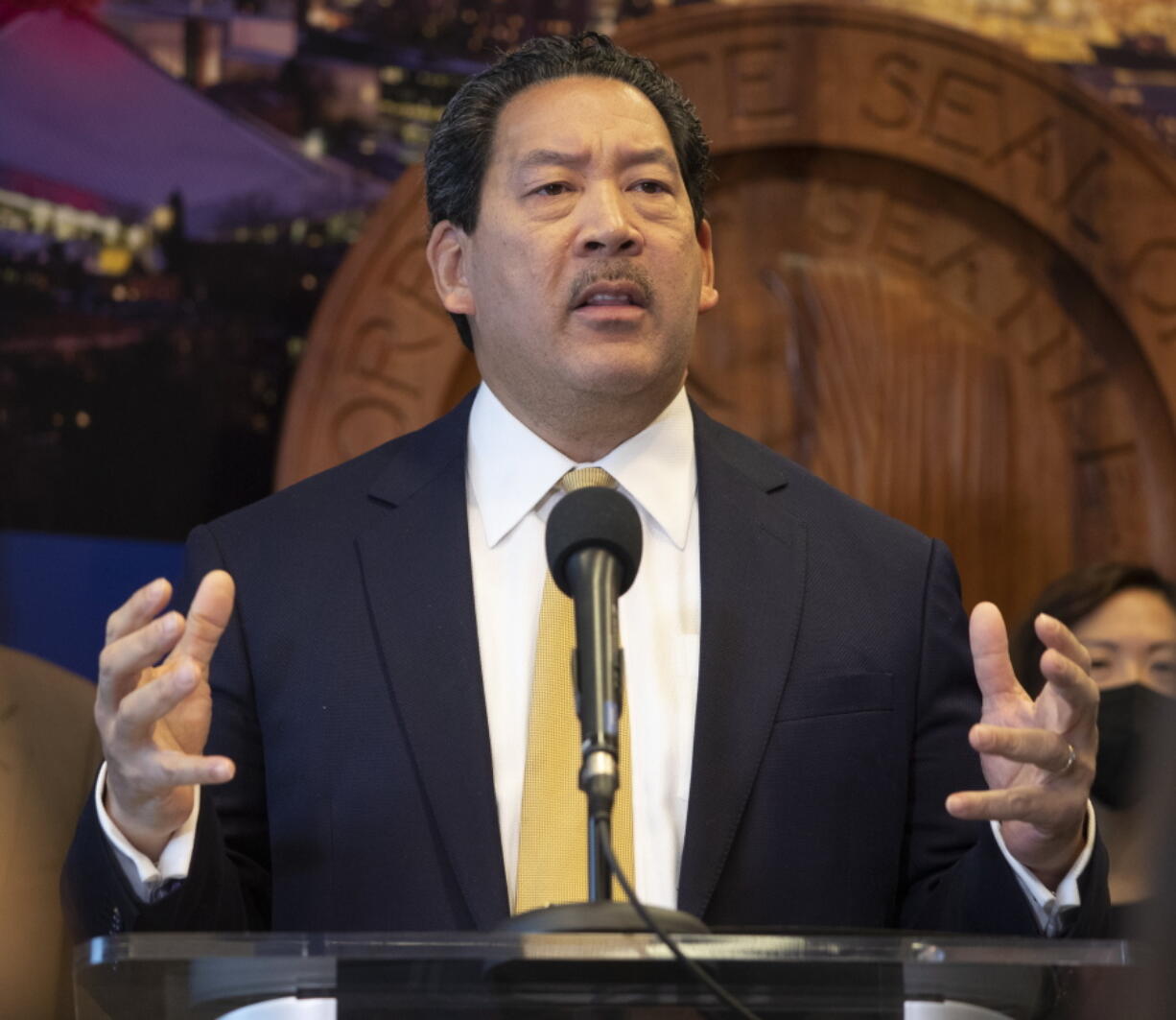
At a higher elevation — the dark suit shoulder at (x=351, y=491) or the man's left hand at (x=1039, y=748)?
the dark suit shoulder at (x=351, y=491)

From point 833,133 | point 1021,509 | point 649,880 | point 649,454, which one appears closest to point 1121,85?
point 833,133

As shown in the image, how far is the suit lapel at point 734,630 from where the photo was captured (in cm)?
195

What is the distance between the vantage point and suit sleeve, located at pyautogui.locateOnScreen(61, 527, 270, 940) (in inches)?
68.4

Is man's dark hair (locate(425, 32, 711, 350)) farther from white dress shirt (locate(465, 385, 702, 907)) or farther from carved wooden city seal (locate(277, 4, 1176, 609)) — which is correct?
carved wooden city seal (locate(277, 4, 1176, 609))

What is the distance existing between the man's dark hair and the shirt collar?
0.96ft

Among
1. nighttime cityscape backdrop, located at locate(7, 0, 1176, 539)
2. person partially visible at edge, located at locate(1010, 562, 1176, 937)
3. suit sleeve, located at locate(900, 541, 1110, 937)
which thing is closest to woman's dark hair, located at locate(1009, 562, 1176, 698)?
person partially visible at edge, located at locate(1010, 562, 1176, 937)

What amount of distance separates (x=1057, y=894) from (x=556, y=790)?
0.55 metres

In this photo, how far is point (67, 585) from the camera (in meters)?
3.20

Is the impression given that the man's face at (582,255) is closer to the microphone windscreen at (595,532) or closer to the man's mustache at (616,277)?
the man's mustache at (616,277)

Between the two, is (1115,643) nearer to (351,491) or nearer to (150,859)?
(351,491)

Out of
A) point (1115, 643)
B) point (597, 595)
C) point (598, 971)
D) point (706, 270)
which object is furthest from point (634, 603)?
point (1115, 643)

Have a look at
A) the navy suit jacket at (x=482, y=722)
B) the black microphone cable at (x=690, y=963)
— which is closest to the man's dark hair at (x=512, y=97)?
the navy suit jacket at (x=482, y=722)

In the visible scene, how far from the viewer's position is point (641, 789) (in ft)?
6.53

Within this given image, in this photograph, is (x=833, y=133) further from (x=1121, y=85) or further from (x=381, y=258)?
(x=381, y=258)
